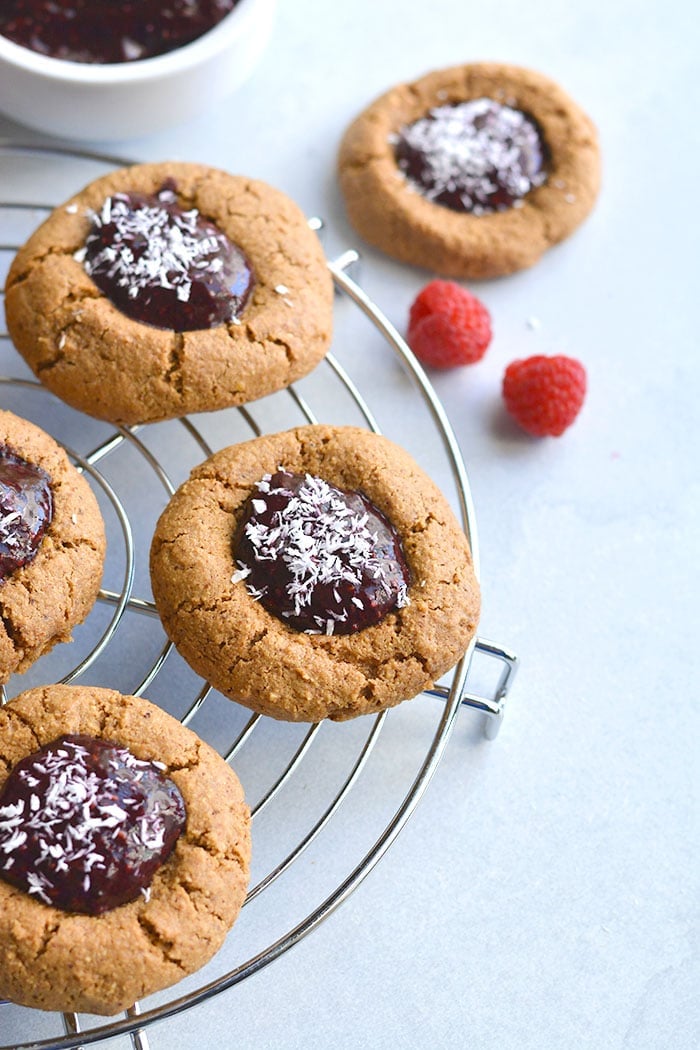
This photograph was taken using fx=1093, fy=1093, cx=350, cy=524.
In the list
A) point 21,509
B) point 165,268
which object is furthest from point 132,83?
point 21,509

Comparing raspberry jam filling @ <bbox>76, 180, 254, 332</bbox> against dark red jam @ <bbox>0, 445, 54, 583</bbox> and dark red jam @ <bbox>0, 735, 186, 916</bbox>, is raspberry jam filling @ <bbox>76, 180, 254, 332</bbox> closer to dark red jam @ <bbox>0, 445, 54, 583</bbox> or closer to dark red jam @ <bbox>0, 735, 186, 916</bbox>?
dark red jam @ <bbox>0, 445, 54, 583</bbox>

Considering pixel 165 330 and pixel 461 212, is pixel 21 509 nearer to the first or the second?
pixel 165 330

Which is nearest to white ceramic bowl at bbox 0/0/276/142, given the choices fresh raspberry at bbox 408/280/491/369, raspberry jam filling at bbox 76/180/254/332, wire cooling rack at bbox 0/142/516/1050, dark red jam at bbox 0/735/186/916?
wire cooling rack at bbox 0/142/516/1050

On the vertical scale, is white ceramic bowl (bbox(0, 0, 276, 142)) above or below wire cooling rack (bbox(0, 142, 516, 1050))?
above

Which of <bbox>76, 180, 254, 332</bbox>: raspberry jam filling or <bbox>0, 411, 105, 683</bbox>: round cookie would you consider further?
<bbox>76, 180, 254, 332</bbox>: raspberry jam filling

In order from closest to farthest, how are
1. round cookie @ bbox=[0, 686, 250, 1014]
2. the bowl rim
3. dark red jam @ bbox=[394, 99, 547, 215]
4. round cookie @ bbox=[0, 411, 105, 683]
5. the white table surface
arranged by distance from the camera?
1. round cookie @ bbox=[0, 686, 250, 1014]
2. round cookie @ bbox=[0, 411, 105, 683]
3. the white table surface
4. the bowl rim
5. dark red jam @ bbox=[394, 99, 547, 215]

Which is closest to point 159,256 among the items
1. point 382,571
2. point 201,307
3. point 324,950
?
point 201,307
